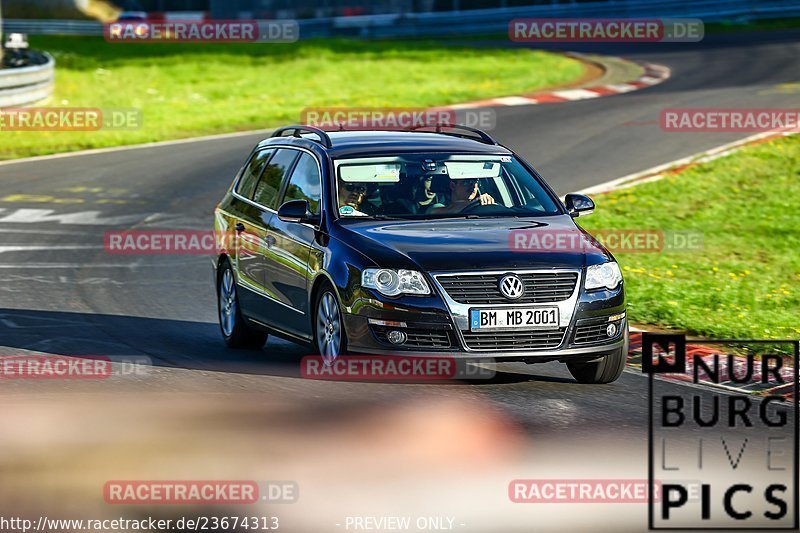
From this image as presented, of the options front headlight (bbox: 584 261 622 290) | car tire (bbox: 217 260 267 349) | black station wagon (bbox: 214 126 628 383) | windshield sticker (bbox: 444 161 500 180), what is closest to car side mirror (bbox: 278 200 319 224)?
black station wagon (bbox: 214 126 628 383)

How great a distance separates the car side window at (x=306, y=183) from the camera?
1135cm

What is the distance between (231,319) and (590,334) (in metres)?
3.53

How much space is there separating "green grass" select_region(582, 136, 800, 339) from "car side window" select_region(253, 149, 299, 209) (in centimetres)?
345

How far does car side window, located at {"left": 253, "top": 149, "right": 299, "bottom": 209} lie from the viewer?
39.8 feet

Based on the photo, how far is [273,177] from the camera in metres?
12.3

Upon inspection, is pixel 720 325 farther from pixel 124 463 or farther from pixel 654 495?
pixel 124 463

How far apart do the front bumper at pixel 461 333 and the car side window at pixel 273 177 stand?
7.42 feet

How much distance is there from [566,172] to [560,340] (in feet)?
44.0

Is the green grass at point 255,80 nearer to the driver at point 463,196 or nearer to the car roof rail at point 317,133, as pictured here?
the car roof rail at point 317,133

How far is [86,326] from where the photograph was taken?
1303cm

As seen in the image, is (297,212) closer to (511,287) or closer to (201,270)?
(511,287)

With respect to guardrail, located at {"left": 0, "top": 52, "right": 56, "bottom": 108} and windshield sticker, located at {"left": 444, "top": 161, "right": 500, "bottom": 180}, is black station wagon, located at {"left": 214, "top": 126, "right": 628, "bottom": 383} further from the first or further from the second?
guardrail, located at {"left": 0, "top": 52, "right": 56, "bottom": 108}

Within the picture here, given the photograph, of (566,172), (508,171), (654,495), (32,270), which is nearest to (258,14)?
(566,172)

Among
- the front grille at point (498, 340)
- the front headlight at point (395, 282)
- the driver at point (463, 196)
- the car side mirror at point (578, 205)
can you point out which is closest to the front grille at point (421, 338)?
the front grille at point (498, 340)
